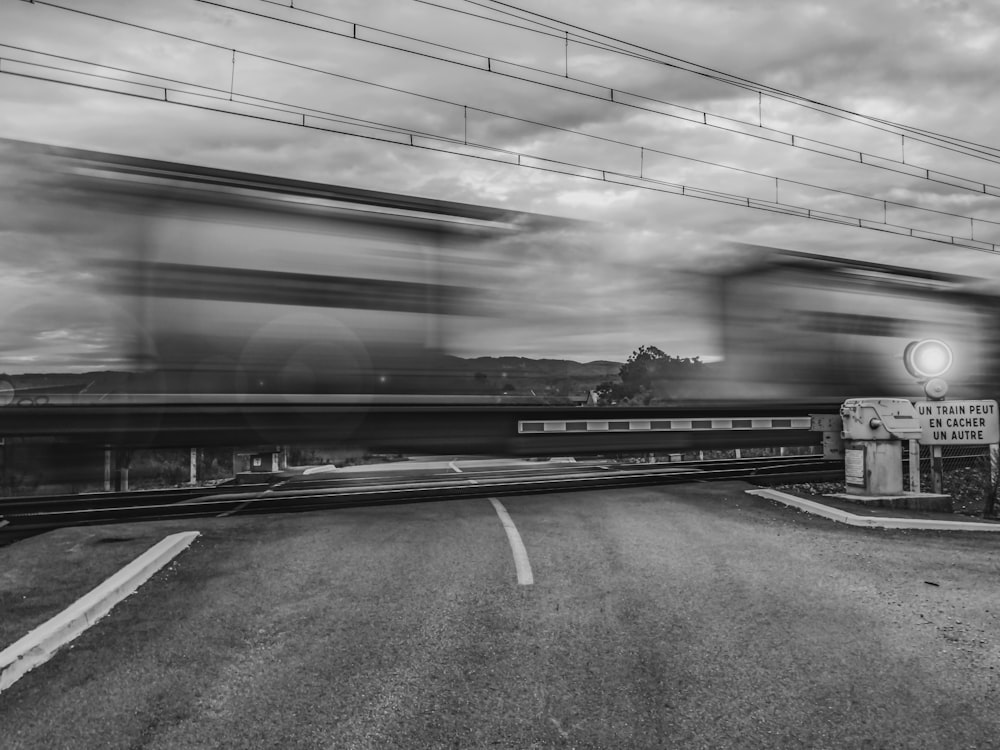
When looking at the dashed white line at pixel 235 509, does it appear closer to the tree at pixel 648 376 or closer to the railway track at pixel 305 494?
the railway track at pixel 305 494

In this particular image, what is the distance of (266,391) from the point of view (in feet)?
27.3

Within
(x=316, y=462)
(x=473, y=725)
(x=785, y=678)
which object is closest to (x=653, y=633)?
(x=785, y=678)

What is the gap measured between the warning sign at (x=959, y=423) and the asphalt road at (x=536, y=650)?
3759mm

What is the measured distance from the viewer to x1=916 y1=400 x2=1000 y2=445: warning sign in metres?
9.75

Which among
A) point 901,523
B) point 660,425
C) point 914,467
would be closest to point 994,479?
point 914,467

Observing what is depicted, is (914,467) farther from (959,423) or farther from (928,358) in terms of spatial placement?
(928,358)

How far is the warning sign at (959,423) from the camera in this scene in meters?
9.75

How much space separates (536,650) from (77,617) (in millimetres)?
3110

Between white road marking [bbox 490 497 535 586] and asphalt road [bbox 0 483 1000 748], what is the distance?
9cm

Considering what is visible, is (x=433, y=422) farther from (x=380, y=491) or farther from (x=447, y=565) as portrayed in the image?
(x=447, y=565)

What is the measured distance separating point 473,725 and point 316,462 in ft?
60.7

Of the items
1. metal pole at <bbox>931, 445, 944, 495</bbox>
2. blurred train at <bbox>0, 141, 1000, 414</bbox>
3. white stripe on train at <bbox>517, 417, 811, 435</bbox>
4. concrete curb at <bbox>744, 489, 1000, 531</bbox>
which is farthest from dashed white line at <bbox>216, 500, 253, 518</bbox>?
metal pole at <bbox>931, 445, 944, 495</bbox>

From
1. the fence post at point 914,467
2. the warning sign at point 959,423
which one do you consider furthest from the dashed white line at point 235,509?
the warning sign at point 959,423

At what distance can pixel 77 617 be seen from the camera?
4301 millimetres
